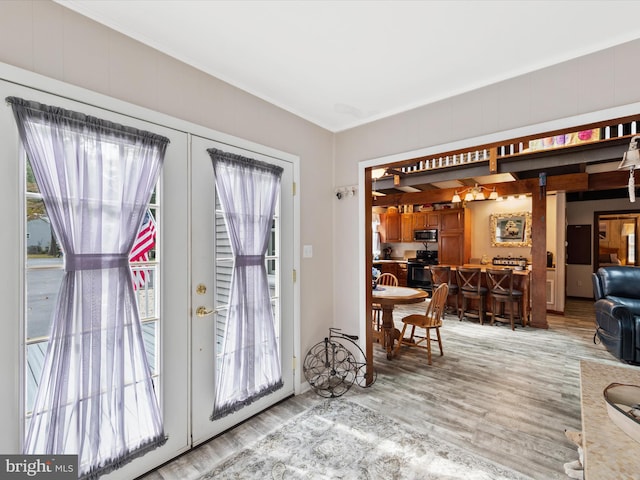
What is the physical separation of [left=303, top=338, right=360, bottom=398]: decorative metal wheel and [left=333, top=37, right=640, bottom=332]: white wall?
0.34m

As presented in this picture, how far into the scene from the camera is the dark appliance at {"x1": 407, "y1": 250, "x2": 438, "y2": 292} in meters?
8.04

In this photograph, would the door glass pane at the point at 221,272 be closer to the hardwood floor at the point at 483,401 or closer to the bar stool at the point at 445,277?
the hardwood floor at the point at 483,401

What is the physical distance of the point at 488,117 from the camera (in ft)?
7.84

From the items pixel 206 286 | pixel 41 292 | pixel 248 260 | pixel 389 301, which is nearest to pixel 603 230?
pixel 389 301

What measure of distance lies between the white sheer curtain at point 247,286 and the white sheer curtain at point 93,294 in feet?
1.65

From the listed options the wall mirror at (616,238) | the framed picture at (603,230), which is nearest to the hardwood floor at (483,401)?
the wall mirror at (616,238)

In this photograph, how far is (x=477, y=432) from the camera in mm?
2328

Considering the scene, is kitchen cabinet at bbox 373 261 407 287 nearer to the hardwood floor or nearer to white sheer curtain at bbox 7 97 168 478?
the hardwood floor

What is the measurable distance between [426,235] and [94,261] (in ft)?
25.5

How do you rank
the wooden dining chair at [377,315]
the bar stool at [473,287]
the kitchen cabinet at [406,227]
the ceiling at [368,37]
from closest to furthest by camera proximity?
the ceiling at [368,37], the wooden dining chair at [377,315], the bar stool at [473,287], the kitchen cabinet at [406,227]

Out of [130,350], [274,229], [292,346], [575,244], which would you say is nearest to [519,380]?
[292,346]

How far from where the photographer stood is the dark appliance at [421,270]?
8039 mm

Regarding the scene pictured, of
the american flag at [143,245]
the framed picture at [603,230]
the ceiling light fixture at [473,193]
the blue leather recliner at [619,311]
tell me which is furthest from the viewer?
the framed picture at [603,230]

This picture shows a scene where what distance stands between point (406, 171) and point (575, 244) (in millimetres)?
5381
